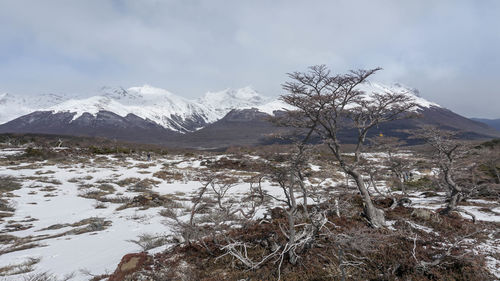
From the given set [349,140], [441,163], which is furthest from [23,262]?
[349,140]

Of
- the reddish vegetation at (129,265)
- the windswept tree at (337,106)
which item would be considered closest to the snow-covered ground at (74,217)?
the reddish vegetation at (129,265)

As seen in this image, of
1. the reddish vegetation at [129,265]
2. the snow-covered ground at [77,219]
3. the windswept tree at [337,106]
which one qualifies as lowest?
the snow-covered ground at [77,219]

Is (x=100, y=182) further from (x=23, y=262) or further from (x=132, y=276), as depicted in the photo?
(x=132, y=276)

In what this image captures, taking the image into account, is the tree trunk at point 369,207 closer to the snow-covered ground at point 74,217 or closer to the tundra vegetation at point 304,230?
the tundra vegetation at point 304,230

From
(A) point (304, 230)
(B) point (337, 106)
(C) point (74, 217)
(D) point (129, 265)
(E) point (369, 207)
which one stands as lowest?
(C) point (74, 217)

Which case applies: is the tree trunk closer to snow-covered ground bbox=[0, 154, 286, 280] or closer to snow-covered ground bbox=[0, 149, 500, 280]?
snow-covered ground bbox=[0, 149, 500, 280]

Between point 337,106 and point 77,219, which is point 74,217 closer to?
point 77,219

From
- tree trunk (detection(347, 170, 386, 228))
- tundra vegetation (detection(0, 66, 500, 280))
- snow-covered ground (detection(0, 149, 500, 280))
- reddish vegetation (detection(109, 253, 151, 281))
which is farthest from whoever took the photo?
tree trunk (detection(347, 170, 386, 228))

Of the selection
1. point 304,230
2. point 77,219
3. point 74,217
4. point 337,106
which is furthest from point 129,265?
point 74,217

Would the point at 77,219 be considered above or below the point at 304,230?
below

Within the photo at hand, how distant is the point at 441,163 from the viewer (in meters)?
8.02

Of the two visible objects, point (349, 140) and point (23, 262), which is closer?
point (23, 262)

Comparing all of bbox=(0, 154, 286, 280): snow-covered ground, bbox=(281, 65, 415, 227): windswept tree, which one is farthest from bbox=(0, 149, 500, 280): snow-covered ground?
bbox=(281, 65, 415, 227): windswept tree

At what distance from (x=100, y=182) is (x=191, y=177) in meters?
8.41
